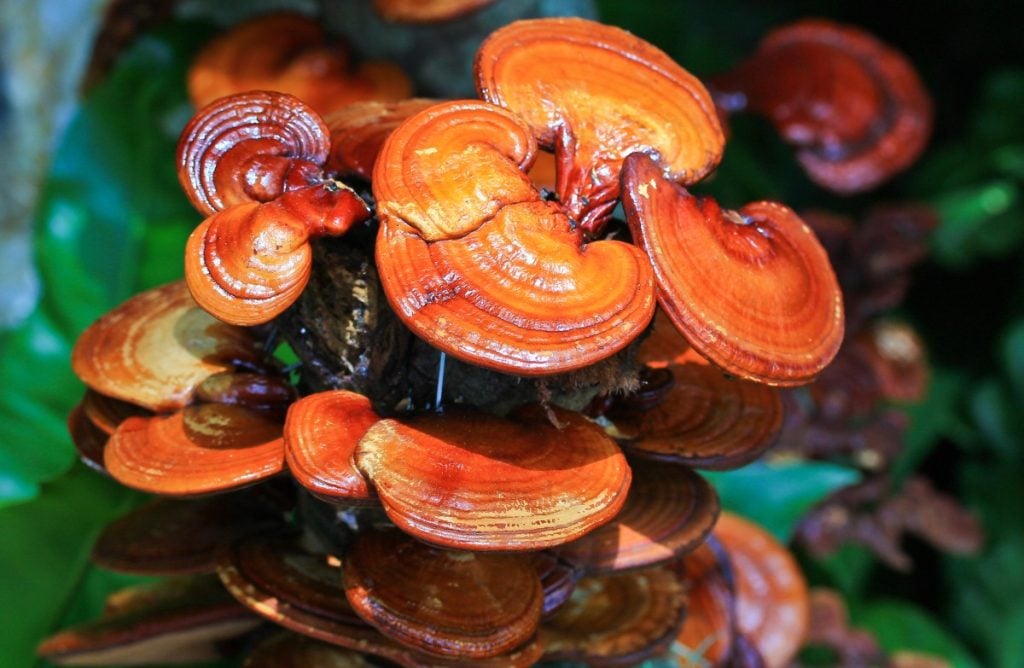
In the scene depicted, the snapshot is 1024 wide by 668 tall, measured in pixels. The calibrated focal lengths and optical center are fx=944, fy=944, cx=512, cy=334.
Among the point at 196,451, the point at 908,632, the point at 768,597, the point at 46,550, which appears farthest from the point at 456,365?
the point at 908,632

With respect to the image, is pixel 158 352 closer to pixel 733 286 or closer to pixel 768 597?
pixel 733 286

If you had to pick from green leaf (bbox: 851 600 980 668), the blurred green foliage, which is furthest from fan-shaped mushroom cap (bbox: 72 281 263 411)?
green leaf (bbox: 851 600 980 668)

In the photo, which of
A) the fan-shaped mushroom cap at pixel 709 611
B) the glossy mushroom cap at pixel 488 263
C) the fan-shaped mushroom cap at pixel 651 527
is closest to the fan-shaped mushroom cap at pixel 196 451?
the glossy mushroom cap at pixel 488 263

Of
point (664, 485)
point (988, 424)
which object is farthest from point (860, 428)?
point (664, 485)

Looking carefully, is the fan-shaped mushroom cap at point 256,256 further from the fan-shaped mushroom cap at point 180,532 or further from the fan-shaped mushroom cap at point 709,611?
the fan-shaped mushroom cap at point 709,611

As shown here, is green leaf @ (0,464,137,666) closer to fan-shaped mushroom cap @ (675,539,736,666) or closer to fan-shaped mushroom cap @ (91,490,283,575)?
fan-shaped mushroom cap @ (91,490,283,575)

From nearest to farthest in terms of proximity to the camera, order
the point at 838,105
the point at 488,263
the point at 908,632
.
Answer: the point at 488,263 → the point at 838,105 → the point at 908,632

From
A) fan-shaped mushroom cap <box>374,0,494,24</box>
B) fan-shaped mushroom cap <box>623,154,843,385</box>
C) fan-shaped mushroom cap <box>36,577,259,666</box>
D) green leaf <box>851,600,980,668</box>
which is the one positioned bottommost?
green leaf <box>851,600,980,668</box>
